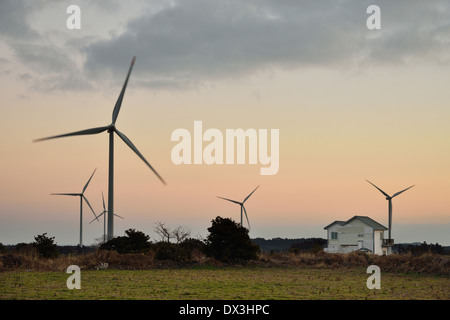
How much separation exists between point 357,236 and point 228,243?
39.9 m

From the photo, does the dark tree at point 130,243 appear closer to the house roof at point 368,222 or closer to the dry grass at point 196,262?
the dry grass at point 196,262

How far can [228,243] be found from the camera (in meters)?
47.2

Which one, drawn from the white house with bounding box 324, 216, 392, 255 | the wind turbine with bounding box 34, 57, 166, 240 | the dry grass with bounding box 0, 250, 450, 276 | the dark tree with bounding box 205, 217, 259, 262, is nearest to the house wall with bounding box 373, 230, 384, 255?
the white house with bounding box 324, 216, 392, 255

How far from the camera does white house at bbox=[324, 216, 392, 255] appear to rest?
265 ft

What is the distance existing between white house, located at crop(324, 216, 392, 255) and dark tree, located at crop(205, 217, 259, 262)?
122 ft

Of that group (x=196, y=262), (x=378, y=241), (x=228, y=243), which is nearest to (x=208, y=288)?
(x=196, y=262)

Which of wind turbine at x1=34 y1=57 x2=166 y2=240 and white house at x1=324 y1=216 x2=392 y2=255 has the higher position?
wind turbine at x1=34 y1=57 x2=166 y2=240

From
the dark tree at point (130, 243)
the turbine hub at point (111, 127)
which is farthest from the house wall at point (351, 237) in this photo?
the turbine hub at point (111, 127)

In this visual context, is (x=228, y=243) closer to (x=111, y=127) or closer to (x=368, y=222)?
(x=111, y=127)

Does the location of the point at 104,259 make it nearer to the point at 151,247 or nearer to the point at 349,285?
the point at 151,247

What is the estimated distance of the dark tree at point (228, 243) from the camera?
46562 mm

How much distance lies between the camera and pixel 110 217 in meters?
45.7

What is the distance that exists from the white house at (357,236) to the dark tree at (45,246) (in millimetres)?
45515

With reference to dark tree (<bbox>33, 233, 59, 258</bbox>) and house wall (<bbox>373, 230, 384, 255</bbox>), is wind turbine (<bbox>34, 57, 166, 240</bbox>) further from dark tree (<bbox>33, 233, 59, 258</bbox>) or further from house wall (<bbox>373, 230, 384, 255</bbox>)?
house wall (<bbox>373, 230, 384, 255</bbox>)
